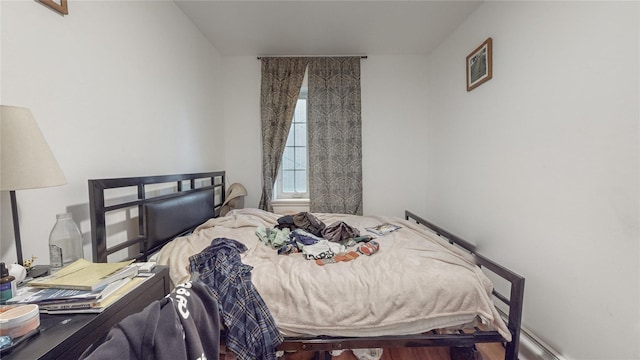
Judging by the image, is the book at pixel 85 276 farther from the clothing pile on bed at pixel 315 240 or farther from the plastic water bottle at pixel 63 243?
the clothing pile on bed at pixel 315 240

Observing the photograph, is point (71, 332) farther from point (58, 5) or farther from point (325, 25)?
point (325, 25)

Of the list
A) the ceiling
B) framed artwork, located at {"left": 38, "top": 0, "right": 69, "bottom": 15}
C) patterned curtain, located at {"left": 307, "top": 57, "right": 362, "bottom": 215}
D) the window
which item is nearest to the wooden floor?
patterned curtain, located at {"left": 307, "top": 57, "right": 362, "bottom": 215}

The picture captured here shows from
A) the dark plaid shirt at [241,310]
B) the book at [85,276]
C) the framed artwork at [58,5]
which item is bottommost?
the dark plaid shirt at [241,310]

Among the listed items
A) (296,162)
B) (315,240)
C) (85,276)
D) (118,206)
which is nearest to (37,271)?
(85,276)

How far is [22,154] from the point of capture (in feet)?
2.31

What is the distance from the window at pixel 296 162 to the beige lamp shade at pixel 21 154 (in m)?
2.29

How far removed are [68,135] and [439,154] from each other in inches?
117

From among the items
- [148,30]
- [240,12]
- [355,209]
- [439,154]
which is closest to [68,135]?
[148,30]

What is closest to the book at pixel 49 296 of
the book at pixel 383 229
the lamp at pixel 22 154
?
the lamp at pixel 22 154

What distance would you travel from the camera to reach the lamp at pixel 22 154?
2.23 ft

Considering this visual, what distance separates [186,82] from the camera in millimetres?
2145

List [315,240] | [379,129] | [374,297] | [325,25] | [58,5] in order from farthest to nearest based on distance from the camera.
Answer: [379,129] < [325,25] < [315,240] < [374,297] < [58,5]

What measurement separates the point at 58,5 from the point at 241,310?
162 cm

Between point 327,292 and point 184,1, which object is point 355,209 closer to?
point 327,292
